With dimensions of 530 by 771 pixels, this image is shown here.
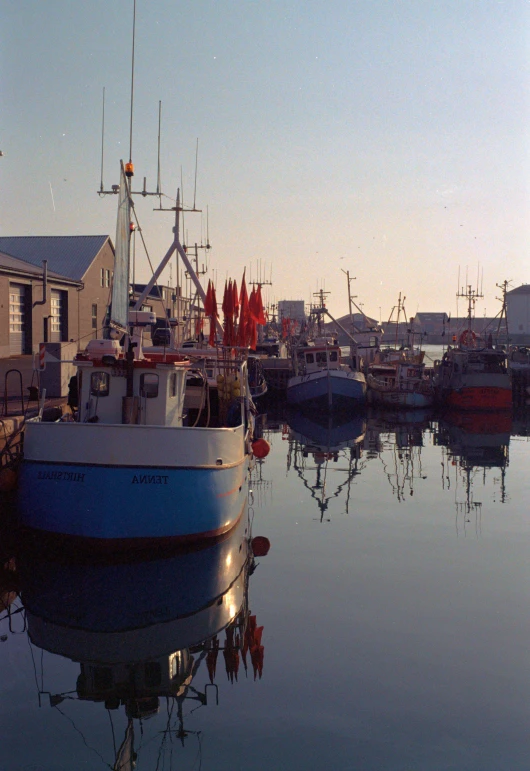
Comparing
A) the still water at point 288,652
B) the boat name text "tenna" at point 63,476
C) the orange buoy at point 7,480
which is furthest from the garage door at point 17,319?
the boat name text "tenna" at point 63,476

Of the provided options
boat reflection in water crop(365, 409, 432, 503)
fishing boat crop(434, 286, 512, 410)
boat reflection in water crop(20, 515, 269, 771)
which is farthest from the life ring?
boat reflection in water crop(20, 515, 269, 771)

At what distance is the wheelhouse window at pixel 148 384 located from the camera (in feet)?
49.2

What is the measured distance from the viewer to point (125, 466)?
12953 millimetres

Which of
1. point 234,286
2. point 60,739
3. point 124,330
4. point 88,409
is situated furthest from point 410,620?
point 234,286

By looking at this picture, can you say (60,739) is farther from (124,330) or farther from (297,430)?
(297,430)

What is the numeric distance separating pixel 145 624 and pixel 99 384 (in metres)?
5.33

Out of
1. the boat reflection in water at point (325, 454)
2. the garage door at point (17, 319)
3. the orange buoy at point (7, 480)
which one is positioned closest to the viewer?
the orange buoy at point (7, 480)

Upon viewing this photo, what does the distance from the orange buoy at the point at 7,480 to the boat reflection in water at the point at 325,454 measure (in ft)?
20.6

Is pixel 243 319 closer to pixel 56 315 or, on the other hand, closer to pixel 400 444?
pixel 400 444

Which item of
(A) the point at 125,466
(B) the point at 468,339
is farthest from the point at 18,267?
(B) the point at 468,339

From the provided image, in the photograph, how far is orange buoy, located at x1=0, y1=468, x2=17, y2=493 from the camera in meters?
14.5

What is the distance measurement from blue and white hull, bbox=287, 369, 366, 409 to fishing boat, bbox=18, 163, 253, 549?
2798 centimetres

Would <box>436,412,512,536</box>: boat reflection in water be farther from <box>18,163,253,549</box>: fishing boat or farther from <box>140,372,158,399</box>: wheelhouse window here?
<box>140,372,158,399</box>: wheelhouse window

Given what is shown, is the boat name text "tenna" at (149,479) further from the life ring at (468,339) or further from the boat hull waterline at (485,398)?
the life ring at (468,339)
